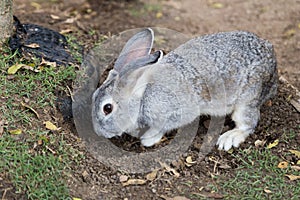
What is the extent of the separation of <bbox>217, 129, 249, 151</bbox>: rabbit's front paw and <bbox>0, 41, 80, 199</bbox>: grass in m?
1.60

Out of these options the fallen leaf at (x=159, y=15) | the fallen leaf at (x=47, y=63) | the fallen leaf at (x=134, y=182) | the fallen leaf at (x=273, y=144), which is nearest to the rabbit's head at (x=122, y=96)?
the fallen leaf at (x=134, y=182)

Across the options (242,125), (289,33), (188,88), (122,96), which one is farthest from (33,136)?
(289,33)

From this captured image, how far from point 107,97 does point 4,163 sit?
1.18 metres

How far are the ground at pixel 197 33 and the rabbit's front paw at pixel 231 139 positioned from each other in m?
0.07

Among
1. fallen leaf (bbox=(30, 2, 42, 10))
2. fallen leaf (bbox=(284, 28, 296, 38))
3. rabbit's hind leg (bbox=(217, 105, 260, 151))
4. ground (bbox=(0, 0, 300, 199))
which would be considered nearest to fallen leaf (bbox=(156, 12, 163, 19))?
ground (bbox=(0, 0, 300, 199))

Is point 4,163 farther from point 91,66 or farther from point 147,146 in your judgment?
point 91,66

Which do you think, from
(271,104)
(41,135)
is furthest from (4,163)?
(271,104)

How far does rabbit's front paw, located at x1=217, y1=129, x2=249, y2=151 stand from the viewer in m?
5.40

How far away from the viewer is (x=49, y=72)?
566cm

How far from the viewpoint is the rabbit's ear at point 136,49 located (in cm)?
522

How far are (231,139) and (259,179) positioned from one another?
0.63m

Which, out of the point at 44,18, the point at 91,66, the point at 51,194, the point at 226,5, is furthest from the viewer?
the point at 226,5

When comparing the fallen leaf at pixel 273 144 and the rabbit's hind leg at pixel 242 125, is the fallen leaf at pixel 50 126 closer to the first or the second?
the rabbit's hind leg at pixel 242 125

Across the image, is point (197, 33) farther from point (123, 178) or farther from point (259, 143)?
point (123, 178)
